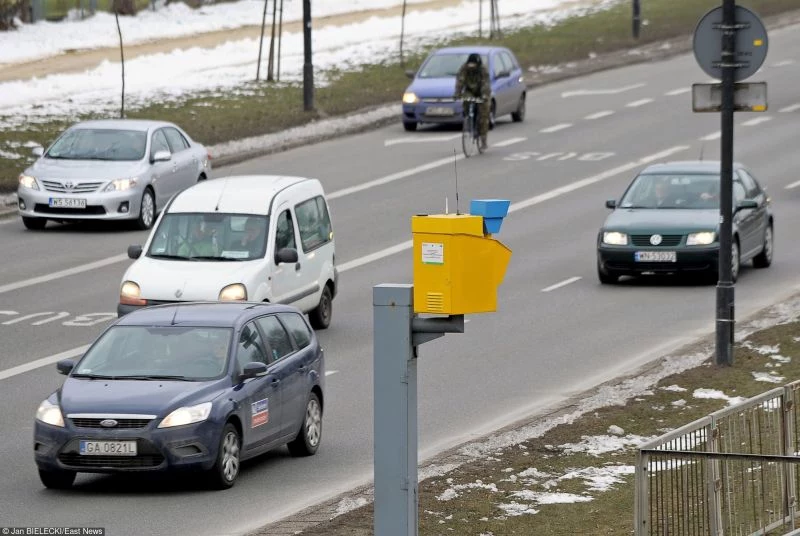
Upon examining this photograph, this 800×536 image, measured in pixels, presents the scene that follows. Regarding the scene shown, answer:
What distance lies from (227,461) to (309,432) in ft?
4.97

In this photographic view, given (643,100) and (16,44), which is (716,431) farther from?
(16,44)

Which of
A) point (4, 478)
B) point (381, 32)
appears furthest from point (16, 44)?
point (4, 478)

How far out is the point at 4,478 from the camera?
14.3 m

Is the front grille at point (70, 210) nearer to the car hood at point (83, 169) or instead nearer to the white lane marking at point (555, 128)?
the car hood at point (83, 169)

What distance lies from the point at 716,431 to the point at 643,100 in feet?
112

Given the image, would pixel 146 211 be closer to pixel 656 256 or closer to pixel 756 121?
pixel 656 256

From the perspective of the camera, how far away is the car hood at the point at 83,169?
2866 centimetres

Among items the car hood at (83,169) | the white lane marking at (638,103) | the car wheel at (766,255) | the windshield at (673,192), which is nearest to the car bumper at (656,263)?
the windshield at (673,192)

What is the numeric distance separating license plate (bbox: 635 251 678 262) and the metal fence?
1276cm

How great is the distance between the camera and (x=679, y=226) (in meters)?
24.7

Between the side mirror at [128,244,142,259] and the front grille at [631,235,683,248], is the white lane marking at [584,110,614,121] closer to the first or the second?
the front grille at [631,235,683,248]

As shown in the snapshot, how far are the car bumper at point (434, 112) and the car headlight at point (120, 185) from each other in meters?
11.8

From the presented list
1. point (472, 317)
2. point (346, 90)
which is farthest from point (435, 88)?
point (472, 317)

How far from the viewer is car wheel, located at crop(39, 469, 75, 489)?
13717 mm
